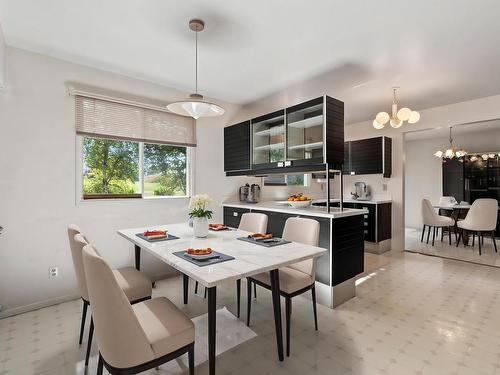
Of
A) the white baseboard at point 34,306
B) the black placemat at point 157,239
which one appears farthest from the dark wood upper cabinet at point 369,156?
the white baseboard at point 34,306

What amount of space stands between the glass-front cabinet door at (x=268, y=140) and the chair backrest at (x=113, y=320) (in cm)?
259

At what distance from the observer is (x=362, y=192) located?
5.19 m

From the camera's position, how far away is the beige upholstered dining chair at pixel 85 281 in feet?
5.74

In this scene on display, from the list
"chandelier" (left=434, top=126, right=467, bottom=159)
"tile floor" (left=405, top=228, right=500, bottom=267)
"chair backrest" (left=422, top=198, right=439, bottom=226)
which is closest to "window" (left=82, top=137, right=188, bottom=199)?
"tile floor" (left=405, top=228, right=500, bottom=267)

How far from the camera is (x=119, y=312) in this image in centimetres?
114

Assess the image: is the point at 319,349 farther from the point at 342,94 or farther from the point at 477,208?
the point at 477,208

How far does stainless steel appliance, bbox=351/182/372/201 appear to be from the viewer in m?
5.14

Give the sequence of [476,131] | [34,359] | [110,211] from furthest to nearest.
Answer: [476,131] < [110,211] < [34,359]

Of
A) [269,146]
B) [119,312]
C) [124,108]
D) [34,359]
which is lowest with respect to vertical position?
[34,359]

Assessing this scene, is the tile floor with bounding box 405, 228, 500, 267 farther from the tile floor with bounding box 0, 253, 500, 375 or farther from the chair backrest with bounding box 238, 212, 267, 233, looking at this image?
the chair backrest with bounding box 238, 212, 267, 233

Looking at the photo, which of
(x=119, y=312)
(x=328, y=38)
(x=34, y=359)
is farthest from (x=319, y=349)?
(x=328, y=38)

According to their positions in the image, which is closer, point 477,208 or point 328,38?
point 328,38

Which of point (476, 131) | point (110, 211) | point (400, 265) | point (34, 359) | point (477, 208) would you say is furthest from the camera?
point (476, 131)

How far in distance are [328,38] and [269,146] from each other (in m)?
1.69
